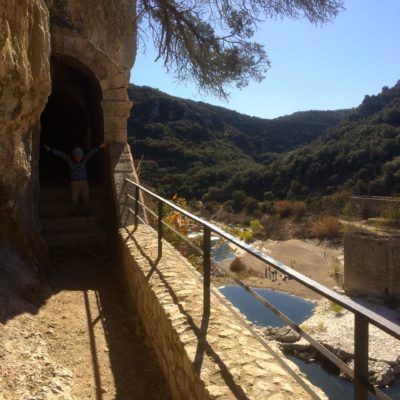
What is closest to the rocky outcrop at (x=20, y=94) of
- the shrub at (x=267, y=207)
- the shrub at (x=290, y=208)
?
the shrub at (x=290, y=208)

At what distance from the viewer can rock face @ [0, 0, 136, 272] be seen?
4035 millimetres

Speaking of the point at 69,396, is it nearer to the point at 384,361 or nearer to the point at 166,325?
the point at 166,325

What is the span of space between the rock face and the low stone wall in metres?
1.72

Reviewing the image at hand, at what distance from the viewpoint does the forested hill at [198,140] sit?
A: 39.0 metres

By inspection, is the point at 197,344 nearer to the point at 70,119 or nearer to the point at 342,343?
the point at 70,119

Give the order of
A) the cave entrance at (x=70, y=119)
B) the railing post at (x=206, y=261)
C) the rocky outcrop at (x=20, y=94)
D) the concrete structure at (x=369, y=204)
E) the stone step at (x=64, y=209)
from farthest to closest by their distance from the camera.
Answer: the concrete structure at (x=369, y=204)
the cave entrance at (x=70, y=119)
the stone step at (x=64, y=209)
the rocky outcrop at (x=20, y=94)
the railing post at (x=206, y=261)

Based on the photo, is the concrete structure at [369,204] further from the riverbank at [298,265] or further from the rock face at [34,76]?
the rock face at [34,76]

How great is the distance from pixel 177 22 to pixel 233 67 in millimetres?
1553

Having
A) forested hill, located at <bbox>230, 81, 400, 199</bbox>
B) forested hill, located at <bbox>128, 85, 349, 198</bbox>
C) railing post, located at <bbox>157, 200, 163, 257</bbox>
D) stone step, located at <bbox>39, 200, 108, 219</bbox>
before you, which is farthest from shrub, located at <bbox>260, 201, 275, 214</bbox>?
railing post, located at <bbox>157, 200, 163, 257</bbox>

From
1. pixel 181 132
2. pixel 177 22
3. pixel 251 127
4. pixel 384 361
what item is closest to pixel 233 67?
pixel 177 22

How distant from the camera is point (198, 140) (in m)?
52.0

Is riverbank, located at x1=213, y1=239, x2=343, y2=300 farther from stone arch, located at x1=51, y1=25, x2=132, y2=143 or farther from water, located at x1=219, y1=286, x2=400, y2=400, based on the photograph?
stone arch, located at x1=51, y1=25, x2=132, y2=143

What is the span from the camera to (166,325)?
3.36 meters

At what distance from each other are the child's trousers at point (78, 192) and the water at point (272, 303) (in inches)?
589
